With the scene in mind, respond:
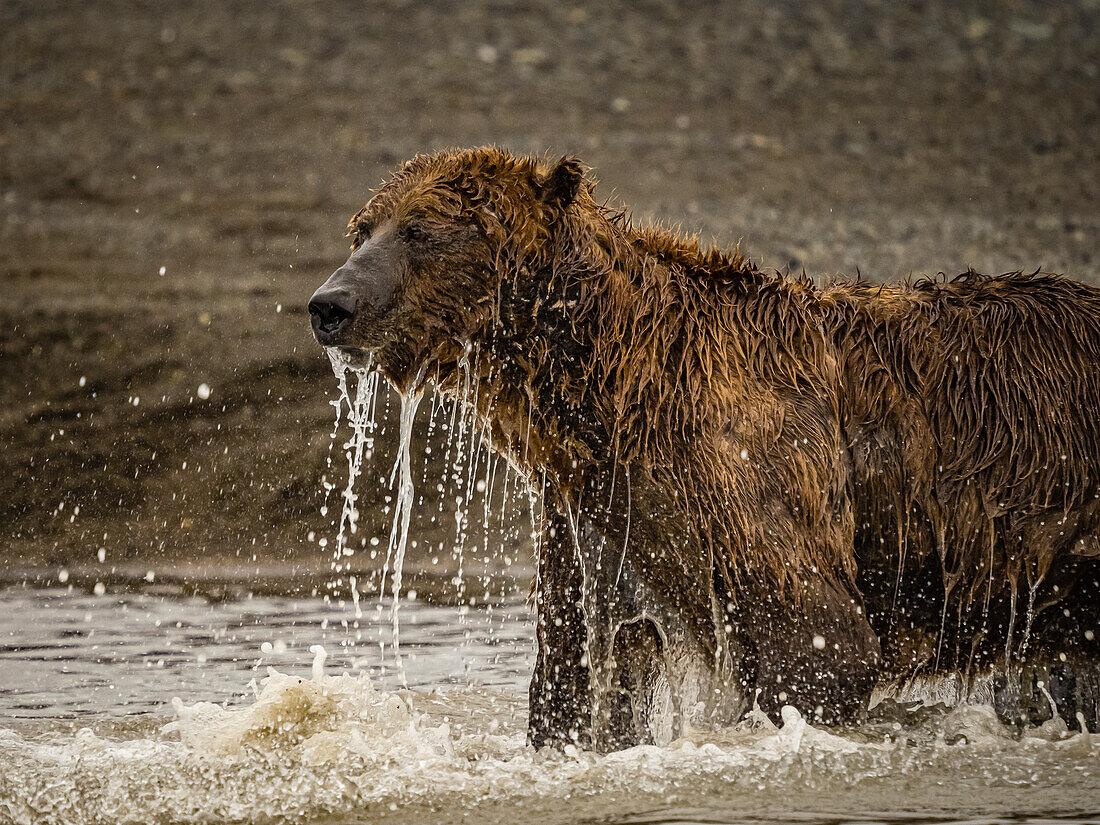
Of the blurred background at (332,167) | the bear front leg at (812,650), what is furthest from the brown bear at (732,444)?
the blurred background at (332,167)

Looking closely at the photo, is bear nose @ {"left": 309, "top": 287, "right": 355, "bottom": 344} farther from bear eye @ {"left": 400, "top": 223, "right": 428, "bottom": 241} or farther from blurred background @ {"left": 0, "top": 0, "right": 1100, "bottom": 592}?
blurred background @ {"left": 0, "top": 0, "right": 1100, "bottom": 592}

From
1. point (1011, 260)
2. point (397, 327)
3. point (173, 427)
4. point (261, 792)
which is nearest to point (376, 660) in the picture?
point (261, 792)

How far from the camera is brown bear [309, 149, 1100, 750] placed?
4785 mm

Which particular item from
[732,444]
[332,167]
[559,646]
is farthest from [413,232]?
[332,167]

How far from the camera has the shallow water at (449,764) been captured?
4684 millimetres

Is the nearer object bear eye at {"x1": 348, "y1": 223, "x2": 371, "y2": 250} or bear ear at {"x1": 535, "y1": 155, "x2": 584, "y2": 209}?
bear ear at {"x1": 535, "y1": 155, "x2": 584, "y2": 209}

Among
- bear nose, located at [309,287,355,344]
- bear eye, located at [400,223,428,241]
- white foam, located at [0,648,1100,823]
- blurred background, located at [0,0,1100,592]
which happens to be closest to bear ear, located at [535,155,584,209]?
bear eye, located at [400,223,428,241]

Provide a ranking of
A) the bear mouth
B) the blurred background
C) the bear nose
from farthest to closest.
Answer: the blurred background < the bear mouth < the bear nose

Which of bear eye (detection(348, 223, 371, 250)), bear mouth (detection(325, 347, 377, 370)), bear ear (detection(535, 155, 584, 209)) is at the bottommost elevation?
bear mouth (detection(325, 347, 377, 370))

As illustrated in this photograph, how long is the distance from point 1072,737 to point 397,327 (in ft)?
9.60

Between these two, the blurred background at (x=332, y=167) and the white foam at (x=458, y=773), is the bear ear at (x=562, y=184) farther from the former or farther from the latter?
the blurred background at (x=332, y=167)

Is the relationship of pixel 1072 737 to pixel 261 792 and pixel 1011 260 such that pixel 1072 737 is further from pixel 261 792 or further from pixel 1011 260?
pixel 1011 260

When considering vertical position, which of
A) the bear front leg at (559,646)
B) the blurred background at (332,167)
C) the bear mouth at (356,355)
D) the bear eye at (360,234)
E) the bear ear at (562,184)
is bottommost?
the bear front leg at (559,646)

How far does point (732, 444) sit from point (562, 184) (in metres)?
1.08
